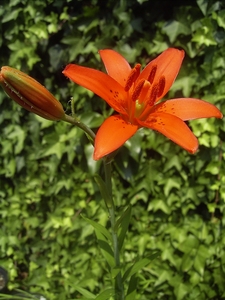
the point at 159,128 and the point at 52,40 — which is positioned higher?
the point at 159,128

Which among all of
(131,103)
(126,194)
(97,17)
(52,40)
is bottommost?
(126,194)

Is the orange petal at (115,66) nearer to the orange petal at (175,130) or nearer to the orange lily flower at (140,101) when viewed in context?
the orange lily flower at (140,101)

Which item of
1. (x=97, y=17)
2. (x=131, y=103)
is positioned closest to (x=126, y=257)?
(x=97, y=17)

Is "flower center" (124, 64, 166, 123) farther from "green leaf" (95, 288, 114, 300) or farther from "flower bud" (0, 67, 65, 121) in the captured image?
"green leaf" (95, 288, 114, 300)

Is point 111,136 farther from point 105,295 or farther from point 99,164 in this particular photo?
point 99,164

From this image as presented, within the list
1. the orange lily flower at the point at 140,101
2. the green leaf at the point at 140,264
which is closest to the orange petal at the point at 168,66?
the orange lily flower at the point at 140,101

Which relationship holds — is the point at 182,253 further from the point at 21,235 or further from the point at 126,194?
the point at 21,235
